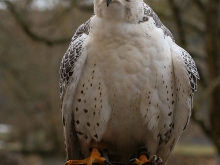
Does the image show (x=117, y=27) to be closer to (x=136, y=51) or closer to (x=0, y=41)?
(x=136, y=51)

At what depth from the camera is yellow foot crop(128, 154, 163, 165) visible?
3775mm

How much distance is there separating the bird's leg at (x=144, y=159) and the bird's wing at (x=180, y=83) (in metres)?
0.19

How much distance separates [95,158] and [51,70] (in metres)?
10.8

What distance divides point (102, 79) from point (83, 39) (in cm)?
40

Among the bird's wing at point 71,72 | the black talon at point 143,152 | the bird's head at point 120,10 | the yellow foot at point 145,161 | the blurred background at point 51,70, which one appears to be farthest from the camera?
the blurred background at point 51,70

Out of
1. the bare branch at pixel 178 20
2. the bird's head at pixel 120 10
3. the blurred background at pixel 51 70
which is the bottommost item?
the blurred background at pixel 51 70

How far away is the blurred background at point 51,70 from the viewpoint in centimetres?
847

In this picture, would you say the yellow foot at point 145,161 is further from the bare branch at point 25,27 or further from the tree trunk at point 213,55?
the bare branch at point 25,27

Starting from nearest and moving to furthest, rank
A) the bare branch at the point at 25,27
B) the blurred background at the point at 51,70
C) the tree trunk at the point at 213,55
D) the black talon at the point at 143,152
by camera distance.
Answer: the black talon at the point at 143,152 < the tree trunk at the point at 213,55 < the bare branch at the point at 25,27 < the blurred background at the point at 51,70

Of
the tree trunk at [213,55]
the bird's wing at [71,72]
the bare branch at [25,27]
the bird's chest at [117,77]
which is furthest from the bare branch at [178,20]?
the bird's chest at [117,77]

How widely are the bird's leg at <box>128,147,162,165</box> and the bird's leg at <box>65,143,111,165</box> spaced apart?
9.5 inches

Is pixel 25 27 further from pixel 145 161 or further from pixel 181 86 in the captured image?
pixel 145 161

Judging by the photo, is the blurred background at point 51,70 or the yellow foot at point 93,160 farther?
the blurred background at point 51,70

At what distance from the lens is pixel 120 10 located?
146 inches
